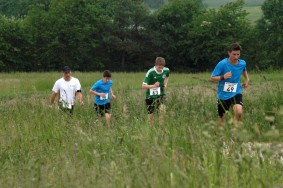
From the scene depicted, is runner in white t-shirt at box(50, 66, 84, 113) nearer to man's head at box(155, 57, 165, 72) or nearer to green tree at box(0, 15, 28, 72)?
man's head at box(155, 57, 165, 72)

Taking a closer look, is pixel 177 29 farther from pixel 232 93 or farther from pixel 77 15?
pixel 232 93

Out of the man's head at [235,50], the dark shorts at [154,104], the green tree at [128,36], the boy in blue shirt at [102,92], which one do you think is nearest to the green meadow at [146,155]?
the dark shorts at [154,104]

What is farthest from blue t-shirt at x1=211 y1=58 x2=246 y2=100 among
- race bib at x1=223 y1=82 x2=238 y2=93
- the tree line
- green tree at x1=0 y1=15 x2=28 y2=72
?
green tree at x1=0 y1=15 x2=28 y2=72

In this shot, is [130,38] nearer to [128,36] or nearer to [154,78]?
[128,36]

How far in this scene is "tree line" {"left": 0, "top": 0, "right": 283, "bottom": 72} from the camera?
58406 millimetres

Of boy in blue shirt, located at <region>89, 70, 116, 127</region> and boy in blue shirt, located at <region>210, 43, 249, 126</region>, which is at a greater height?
boy in blue shirt, located at <region>210, 43, 249, 126</region>

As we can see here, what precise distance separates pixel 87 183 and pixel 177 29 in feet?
201

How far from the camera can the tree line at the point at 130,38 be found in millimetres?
58406

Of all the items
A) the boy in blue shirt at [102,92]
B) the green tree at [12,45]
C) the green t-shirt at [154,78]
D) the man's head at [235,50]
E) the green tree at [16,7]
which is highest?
the green tree at [16,7]

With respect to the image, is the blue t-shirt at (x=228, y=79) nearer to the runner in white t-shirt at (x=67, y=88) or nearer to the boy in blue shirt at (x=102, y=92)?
the boy in blue shirt at (x=102, y=92)

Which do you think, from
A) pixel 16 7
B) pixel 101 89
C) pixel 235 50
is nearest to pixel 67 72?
pixel 101 89

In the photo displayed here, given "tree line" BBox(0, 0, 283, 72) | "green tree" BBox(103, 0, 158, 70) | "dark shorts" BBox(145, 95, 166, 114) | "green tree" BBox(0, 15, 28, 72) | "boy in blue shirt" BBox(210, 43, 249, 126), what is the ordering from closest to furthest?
1. "dark shorts" BBox(145, 95, 166, 114)
2. "boy in blue shirt" BBox(210, 43, 249, 126)
3. "green tree" BBox(0, 15, 28, 72)
4. "tree line" BBox(0, 0, 283, 72)
5. "green tree" BBox(103, 0, 158, 70)

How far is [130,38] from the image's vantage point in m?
63.3

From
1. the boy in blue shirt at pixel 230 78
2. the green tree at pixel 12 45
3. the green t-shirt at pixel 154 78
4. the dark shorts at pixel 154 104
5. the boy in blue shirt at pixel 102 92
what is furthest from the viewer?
the green tree at pixel 12 45
